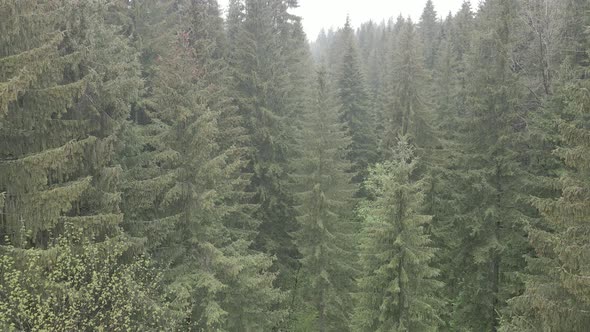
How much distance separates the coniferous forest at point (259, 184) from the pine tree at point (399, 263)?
72 mm

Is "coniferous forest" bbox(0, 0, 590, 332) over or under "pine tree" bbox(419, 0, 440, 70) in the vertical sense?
under

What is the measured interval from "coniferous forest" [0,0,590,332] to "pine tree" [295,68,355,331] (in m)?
0.10

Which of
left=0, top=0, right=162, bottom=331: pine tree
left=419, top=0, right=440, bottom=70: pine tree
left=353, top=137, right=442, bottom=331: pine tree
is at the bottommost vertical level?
left=353, top=137, right=442, bottom=331: pine tree

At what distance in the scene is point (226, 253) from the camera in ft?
53.2

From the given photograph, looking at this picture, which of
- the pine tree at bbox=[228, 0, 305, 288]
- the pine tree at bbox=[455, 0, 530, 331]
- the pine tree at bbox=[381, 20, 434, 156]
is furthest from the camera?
the pine tree at bbox=[381, 20, 434, 156]

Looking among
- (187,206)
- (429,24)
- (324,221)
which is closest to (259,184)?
(324,221)

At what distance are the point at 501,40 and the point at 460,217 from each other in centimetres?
807

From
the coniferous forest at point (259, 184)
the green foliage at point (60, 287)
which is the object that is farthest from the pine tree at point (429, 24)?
the green foliage at point (60, 287)

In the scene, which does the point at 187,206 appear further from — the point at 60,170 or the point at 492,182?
the point at 492,182

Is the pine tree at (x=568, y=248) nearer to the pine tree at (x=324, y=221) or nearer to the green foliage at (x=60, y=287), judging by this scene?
the pine tree at (x=324, y=221)

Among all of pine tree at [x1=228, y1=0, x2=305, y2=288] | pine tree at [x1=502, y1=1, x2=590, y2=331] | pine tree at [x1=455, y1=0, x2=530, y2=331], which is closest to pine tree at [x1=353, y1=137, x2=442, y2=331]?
pine tree at [x1=502, y1=1, x2=590, y2=331]

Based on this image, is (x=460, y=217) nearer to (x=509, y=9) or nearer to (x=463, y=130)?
(x=463, y=130)

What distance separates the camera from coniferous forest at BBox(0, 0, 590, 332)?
10.9 m

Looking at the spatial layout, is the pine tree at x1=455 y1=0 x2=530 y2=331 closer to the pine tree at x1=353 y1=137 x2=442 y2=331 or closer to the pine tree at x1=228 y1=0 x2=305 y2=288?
the pine tree at x1=353 y1=137 x2=442 y2=331
